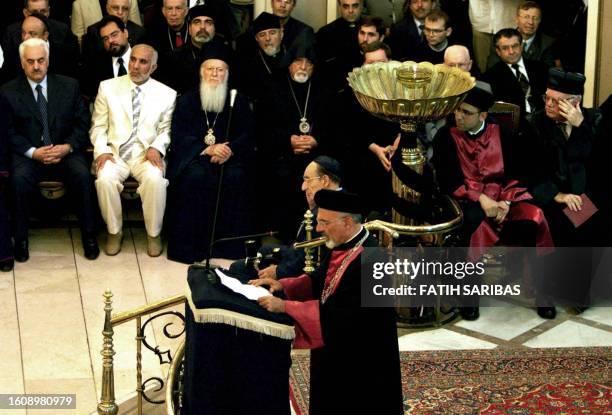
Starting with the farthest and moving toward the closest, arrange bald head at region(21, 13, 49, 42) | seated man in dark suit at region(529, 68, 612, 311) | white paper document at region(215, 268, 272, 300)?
bald head at region(21, 13, 49, 42) < seated man in dark suit at region(529, 68, 612, 311) < white paper document at region(215, 268, 272, 300)

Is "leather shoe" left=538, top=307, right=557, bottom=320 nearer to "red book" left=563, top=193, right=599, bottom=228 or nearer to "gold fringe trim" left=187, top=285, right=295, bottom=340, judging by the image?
"red book" left=563, top=193, right=599, bottom=228

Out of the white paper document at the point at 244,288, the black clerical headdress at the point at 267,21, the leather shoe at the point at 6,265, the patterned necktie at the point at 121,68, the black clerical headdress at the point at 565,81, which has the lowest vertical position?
the leather shoe at the point at 6,265

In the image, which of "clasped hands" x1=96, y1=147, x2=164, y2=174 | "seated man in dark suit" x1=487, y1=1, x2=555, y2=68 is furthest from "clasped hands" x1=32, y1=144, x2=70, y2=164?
"seated man in dark suit" x1=487, y1=1, x2=555, y2=68

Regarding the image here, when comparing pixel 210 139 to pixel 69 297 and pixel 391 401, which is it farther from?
pixel 391 401

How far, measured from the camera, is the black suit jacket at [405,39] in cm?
999

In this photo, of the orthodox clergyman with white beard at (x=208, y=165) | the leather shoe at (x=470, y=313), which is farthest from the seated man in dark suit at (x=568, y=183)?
the orthodox clergyman with white beard at (x=208, y=165)

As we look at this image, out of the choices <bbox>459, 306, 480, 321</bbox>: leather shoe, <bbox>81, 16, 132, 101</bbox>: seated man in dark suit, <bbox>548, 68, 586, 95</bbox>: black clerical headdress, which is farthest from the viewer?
<bbox>81, 16, 132, 101</bbox>: seated man in dark suit


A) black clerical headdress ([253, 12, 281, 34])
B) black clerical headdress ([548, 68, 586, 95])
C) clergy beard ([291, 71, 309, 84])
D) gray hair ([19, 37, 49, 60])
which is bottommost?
clergy beard ([291, 71, 309, 84])

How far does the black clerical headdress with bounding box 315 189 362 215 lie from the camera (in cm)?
534

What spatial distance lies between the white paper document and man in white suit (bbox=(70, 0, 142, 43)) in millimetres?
5264

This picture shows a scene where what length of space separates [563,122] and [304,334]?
3.79 metres

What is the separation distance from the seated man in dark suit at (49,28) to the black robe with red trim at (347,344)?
15.9 ft

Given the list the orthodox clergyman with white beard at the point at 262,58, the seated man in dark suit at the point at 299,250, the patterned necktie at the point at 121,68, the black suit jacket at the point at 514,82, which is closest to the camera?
the seated man in dark suit at the point at 299,250

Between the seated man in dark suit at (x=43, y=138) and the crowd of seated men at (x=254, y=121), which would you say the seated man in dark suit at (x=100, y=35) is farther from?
the seated man in dark suit at (x=43, y=138)
